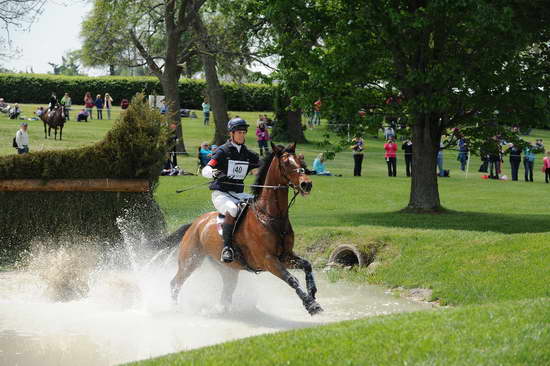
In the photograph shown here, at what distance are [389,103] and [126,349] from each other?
14926 millimetres

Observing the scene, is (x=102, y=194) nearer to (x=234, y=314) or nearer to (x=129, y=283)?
(x=129, y=283)

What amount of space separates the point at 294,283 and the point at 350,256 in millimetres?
5707

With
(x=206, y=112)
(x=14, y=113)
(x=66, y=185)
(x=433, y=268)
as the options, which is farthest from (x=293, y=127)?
Result: (x=433, y=268)

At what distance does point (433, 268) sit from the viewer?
45.9ft

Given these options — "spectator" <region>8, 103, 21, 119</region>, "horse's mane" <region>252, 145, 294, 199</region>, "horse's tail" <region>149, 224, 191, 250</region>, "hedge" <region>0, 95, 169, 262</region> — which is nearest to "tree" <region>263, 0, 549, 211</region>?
"hedge" <region>0, 95, 169, 262</region>

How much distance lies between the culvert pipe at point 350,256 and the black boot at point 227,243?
→ 4606 mm

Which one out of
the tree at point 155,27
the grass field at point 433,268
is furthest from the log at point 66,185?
the tree at point 155,27

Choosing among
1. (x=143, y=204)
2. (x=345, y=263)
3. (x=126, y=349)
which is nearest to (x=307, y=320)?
(x=126, y=349)

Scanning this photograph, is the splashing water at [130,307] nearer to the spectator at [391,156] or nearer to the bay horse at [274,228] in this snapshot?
the bay horse at [274,228]

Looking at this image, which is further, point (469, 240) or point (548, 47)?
point (548, 47)

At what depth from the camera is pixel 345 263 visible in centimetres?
1587

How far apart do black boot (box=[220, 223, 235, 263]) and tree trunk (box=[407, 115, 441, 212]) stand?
12.7 metres

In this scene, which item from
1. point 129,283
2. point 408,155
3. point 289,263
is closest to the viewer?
point 289,263

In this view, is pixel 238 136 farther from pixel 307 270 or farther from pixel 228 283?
pixel 228 283
